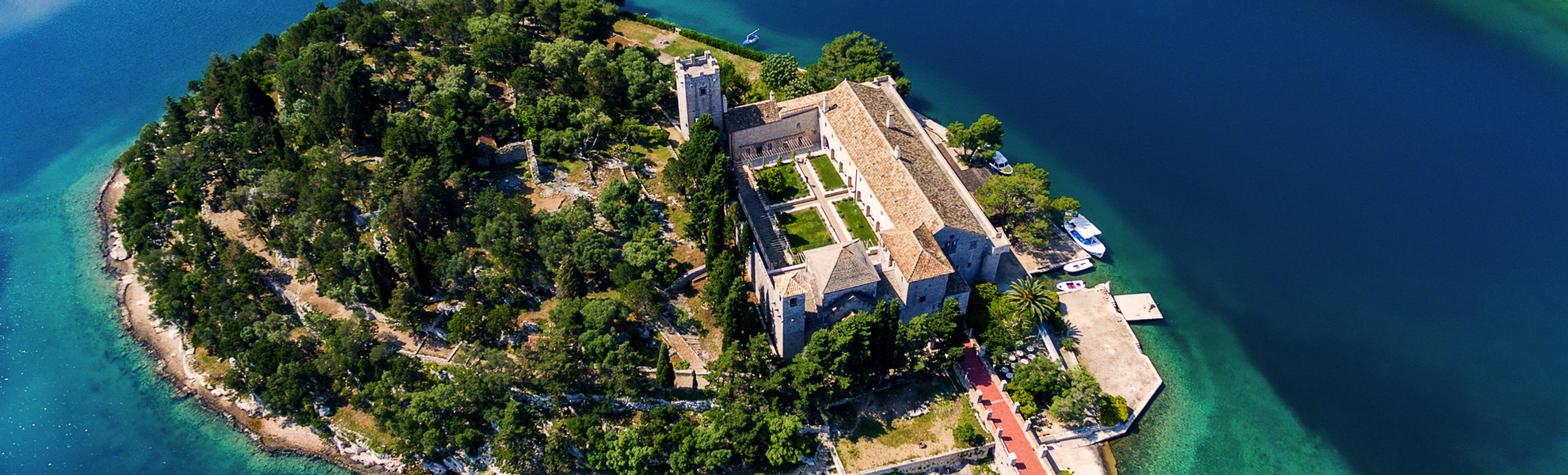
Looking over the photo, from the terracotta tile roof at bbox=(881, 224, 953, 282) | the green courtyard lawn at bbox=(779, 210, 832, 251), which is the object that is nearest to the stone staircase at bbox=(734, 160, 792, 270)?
the green courtyard lawn at bbox=(779, 210, 832, 251)

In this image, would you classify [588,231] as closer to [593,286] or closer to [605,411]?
[593,286]

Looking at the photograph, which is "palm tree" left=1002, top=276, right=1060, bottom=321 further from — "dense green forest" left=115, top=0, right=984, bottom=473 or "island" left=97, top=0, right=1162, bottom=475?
"dense green forest" left=115, top=0, right=984, bottom=473

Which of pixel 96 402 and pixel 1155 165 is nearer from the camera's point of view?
pixel 96 402

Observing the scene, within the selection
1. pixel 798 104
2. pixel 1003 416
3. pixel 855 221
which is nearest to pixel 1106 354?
pixel 1003 416

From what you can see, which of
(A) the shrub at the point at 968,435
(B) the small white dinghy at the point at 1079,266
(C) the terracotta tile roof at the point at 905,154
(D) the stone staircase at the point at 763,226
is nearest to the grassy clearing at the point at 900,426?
(A) the shrub at the point at 968,435

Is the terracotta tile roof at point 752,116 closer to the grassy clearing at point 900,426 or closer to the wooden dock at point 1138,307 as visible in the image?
the grassy clearing at point 900,426

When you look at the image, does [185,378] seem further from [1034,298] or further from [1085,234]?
[1085,234]

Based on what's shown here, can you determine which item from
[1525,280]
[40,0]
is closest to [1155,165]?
[1525,280]
